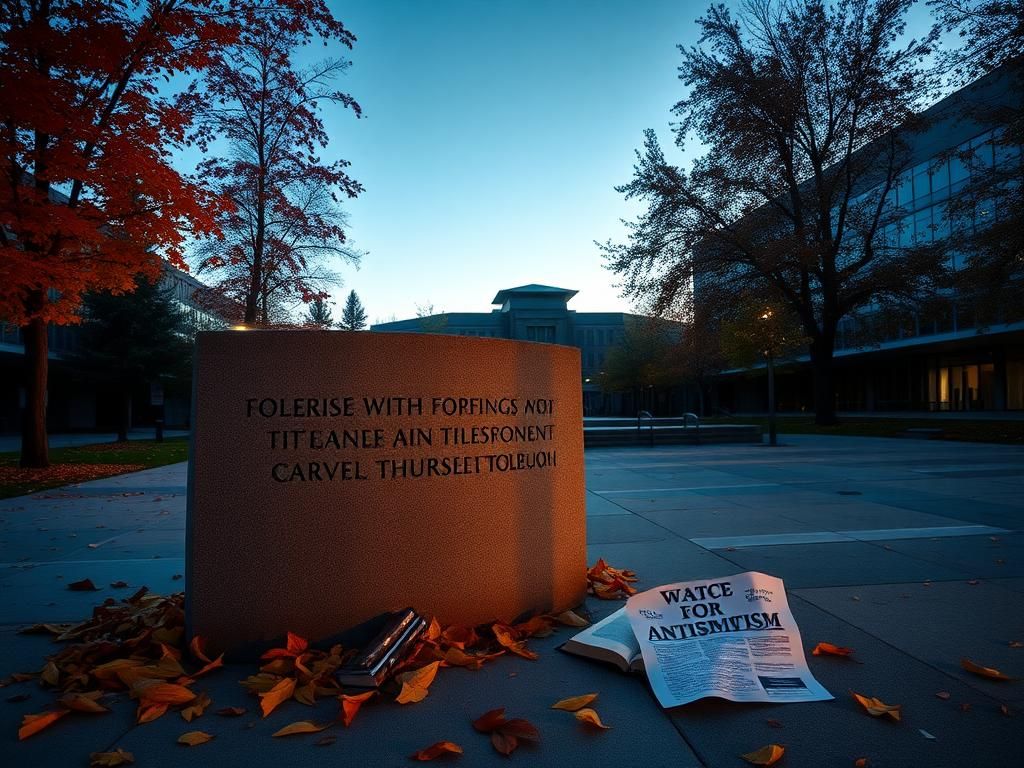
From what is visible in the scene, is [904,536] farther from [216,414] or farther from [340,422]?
[216,414]

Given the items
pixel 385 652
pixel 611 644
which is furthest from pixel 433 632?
pixel 611 644

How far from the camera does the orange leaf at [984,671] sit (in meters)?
2.81

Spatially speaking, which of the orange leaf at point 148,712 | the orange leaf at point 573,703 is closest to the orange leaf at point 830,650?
the orange leaf at point 573,703

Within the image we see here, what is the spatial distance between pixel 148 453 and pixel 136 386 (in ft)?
55.9

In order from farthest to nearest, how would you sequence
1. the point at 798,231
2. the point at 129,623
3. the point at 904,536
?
the point at 798,231, the point at 904,536, the point at 129,623

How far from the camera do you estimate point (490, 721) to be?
242 centimetres

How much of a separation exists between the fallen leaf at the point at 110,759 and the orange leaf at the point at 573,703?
1.55 meters

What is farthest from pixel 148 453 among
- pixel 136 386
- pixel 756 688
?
pixel 756 688

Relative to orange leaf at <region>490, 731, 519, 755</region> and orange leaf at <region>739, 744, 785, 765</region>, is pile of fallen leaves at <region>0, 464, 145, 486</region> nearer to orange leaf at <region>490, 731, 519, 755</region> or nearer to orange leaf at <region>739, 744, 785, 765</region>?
orange leaf at <region>490, 731, 519, 755</region>

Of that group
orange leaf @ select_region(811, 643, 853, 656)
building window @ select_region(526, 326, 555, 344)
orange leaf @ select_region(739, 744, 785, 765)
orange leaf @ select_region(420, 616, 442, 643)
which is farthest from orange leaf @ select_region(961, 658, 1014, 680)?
building window @ select_region(526, 326, 555, 344)

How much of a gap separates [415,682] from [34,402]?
1439 centimetres

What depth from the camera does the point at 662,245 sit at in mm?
24781

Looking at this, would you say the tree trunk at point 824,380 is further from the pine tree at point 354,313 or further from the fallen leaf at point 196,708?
the pine tree at point 354,313

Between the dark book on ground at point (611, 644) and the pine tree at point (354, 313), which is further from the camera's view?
the pine tree at point (354, 313)
